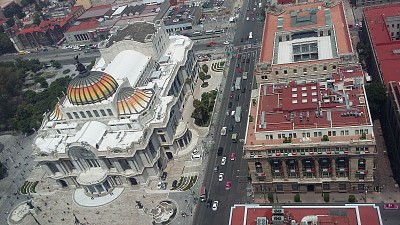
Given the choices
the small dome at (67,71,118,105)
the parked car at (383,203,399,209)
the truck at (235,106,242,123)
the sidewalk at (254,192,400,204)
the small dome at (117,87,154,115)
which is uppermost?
the small dome at (67,71,118,105)

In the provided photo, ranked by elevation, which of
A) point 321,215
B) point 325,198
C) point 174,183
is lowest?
point 325,198

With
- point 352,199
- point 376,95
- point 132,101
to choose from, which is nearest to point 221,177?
point 352,199

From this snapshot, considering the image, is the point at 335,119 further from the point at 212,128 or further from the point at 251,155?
the point at 212,128

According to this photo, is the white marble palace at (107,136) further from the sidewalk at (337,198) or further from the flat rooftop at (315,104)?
the sidewalk at (337,198)

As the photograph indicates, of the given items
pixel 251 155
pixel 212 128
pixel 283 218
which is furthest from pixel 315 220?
pixel 212 128

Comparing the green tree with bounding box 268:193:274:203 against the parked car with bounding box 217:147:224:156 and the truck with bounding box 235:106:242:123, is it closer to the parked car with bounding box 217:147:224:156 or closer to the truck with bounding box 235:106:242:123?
the parked car with bounding box 217:147:224:156

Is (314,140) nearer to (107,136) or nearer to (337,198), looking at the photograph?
(337,198)

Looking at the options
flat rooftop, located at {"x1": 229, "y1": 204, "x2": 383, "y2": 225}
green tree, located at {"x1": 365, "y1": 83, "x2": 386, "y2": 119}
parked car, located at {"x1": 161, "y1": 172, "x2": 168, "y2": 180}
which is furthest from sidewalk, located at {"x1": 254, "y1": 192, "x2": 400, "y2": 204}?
parked car, located at {"x1": 161, "y1": 172, "x2": 168, "y2": 180}
